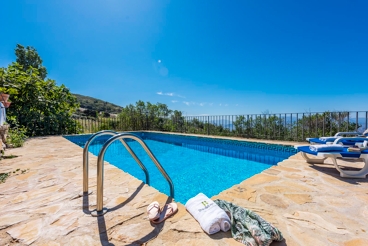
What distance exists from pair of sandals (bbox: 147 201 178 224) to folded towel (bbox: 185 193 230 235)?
177 mm

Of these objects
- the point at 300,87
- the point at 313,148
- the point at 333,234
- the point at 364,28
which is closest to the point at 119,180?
the point at 333,234

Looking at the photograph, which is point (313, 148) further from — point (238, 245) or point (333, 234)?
point (238, 245)

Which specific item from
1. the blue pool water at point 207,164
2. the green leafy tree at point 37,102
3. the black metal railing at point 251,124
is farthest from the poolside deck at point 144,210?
the green leafy tree at point 37,102

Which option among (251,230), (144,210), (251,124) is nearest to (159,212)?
(144,210)

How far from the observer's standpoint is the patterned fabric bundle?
3.90 feet

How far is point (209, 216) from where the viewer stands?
4.54ft

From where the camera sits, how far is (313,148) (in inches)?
109

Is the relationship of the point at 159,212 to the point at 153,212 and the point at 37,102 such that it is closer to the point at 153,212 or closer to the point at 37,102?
the point at 153,212

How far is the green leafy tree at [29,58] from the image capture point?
1806cm

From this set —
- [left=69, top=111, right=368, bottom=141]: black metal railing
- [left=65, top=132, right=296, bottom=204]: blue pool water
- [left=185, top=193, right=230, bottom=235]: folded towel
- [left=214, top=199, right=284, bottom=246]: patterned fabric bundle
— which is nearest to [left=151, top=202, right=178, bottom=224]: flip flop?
[left=185, top=193, right=230, bottom=235]: folded towel

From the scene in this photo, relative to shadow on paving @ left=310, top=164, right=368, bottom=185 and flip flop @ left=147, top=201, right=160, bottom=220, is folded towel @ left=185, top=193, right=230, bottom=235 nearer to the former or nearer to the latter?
flip flop @ left=147, top=201, right=160, bottom=220

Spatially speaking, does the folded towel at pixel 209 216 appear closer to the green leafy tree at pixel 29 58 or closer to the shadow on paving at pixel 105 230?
the shadow on paving at pixel 105 230

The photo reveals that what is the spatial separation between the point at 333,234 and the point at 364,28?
37.0 ft

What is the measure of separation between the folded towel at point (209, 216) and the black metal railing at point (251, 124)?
6.29m
